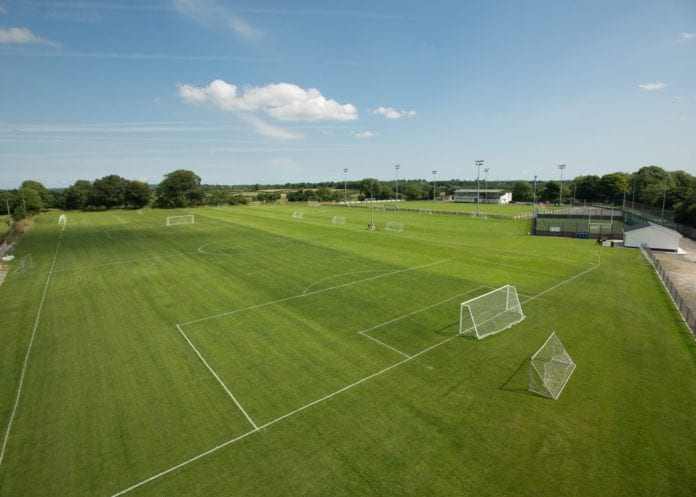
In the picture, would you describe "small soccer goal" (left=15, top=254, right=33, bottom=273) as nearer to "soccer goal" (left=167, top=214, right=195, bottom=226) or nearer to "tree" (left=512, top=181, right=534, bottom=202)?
"soccer goal" (left=167, top=214, right=195, bottom=226)

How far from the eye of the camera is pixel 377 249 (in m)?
41.1

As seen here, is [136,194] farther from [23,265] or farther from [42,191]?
[23,265]

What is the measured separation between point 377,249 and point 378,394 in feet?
92.7

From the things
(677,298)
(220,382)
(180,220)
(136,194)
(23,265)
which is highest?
(136,194)

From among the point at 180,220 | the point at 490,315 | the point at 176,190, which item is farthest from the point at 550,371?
the point at 176,190

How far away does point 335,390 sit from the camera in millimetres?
13812

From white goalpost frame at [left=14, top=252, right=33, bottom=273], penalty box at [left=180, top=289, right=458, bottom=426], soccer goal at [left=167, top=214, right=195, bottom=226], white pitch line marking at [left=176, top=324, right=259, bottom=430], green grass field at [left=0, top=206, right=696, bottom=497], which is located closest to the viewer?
green grass field at [left=0, top=206, right=696, bottom=497]

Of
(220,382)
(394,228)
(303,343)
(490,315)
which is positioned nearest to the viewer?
(220,382)

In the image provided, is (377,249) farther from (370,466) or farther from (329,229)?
(370,466)

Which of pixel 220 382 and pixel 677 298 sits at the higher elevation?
pixel 220 382

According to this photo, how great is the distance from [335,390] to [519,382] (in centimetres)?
756

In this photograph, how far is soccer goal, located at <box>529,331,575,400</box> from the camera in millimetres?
13547

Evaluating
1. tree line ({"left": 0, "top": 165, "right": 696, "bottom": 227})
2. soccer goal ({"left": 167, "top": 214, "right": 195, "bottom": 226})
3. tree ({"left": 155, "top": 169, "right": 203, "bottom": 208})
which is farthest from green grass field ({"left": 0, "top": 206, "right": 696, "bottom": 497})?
tree ({"left": 155, "top": 169, "right": 203, "bottom": 208})

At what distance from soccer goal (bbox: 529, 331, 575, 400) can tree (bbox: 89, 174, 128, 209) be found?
12479 cm
